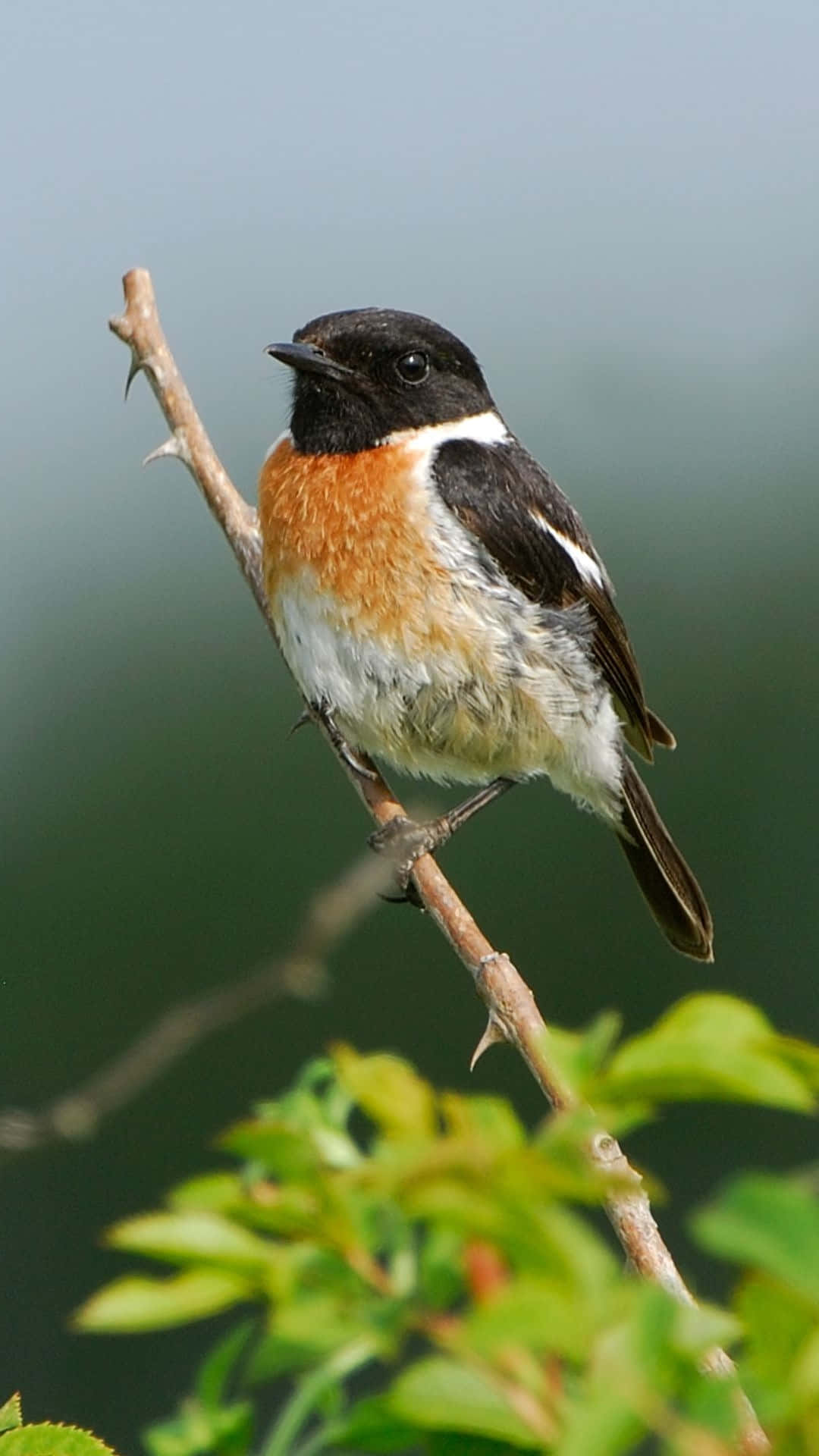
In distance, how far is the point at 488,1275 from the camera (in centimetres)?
73

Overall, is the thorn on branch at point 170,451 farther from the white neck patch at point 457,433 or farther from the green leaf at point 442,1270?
the green leaf at point 442,1270

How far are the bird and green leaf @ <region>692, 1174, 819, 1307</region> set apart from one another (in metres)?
3.11

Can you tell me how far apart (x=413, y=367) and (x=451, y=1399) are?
4142 millimetres

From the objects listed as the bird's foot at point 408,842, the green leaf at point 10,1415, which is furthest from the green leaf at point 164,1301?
the bird's foot at point 408,842

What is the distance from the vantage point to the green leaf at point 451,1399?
0.65 metres

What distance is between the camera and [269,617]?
14.6 ft

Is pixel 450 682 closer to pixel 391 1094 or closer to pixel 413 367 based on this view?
pixel 413 367

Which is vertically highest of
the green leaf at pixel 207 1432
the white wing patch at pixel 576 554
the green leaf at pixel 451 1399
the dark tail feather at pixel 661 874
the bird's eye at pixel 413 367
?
the green leaf at pixel 451 1399

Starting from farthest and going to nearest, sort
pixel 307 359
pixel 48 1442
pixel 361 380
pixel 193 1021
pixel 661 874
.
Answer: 1. pixel 661 874
2. pixel 361 380
3. pixel 307 359
4. pixel 48 1442
5. pixel 193 1021

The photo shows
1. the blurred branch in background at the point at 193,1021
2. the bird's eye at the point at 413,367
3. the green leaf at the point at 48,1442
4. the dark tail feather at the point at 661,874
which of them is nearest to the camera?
the blurred branch in background at the point at 193,1021

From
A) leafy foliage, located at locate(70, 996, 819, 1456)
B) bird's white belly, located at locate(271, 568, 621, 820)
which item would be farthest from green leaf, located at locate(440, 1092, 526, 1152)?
bird's white belly, located at locate(271, 568, 621, 820)

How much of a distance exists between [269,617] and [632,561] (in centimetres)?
508

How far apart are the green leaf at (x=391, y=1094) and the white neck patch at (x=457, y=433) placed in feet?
12.3

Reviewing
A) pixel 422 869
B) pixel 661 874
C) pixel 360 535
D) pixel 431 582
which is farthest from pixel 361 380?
pixel 661 874
